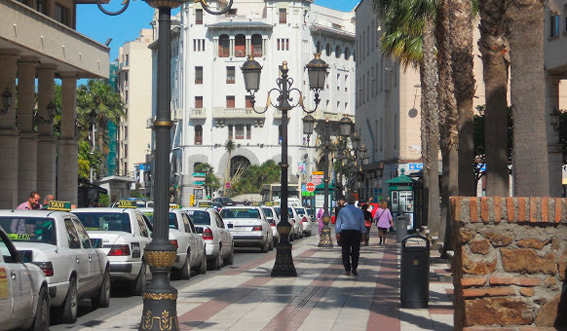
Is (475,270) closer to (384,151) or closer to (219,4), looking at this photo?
(384,151)

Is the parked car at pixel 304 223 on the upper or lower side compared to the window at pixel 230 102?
lower

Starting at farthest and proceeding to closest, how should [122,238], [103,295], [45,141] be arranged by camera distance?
[45,141] < [122,238] < [103,295]

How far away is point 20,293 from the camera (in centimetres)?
1170

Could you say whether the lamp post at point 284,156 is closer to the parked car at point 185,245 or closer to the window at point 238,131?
the parked car at point 185,245

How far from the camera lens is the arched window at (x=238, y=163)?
431 ft

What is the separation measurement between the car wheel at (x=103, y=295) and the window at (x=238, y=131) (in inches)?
4502

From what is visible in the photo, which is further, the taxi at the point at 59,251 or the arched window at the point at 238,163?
the arched window at the point at 238,163

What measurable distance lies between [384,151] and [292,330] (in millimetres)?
61726

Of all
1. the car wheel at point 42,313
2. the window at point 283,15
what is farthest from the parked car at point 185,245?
the window at point 283,15

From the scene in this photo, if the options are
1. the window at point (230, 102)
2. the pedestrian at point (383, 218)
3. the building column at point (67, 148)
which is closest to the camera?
the pedestrian at point (383, 218)

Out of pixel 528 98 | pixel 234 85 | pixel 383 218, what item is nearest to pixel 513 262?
pixel 528 98

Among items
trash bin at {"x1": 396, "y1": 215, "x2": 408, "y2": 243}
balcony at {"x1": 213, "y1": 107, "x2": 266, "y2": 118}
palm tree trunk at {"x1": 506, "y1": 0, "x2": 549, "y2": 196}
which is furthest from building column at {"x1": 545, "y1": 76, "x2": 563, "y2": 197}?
balcony at {"x1": 213, "y1": 107, "x2": 266, "y2": 118}

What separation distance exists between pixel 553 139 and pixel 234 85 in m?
90.4

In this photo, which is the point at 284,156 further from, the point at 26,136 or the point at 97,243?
the point at 26,136
